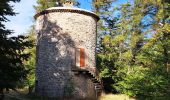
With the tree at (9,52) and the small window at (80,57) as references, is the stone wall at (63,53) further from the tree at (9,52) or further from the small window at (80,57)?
the tree at (9,52)

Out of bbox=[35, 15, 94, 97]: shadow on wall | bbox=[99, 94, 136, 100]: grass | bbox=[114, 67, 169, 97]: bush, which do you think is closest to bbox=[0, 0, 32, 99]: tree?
bbox=[114, 67, 169, 97]: bush

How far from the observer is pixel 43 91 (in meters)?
32.2

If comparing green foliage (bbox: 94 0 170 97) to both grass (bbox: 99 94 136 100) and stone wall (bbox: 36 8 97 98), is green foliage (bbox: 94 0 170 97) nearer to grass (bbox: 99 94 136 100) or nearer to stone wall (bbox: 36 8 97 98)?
grass (bbox: 99 94 136 100)

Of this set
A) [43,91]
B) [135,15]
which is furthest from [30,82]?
[135,15]

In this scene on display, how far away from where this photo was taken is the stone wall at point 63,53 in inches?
1244

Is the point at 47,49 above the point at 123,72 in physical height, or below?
above

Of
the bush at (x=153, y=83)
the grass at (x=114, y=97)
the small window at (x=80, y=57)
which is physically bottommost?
the grass at (x=114, y=97)

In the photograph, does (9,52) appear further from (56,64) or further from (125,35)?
(125,35)

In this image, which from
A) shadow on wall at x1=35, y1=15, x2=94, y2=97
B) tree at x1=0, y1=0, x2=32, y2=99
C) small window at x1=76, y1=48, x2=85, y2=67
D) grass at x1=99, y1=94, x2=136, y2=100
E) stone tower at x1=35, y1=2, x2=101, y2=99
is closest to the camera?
tree at x1=0, y1=0, x2=32, y2=99

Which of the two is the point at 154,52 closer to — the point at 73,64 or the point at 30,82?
the point at 73,64

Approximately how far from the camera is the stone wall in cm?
3161

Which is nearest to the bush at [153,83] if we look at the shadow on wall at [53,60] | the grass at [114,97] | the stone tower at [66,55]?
the stone tower at [66,55]

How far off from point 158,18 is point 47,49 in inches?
523

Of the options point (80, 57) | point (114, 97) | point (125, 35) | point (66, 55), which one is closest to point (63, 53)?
point (66, 55)
